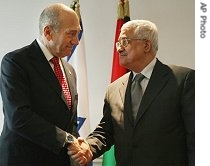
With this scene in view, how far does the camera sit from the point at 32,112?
62.6 inches

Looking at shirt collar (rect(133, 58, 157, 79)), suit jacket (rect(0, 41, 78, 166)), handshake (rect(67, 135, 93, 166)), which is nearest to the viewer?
suit jacket (rect(0, 41, 78, 166))

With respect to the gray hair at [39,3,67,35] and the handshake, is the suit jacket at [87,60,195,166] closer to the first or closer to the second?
the handshake

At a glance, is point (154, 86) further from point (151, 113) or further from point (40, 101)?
point (40, 101)

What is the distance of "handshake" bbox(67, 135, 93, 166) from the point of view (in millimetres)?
1697

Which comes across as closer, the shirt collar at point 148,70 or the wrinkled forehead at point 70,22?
the wrinkled forehead at point 70,22

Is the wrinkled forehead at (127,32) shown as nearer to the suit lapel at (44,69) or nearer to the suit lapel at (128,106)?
the suit lapel at (128,106)

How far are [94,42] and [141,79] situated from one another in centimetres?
149

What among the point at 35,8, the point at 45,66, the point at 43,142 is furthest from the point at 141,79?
the point at 35,8

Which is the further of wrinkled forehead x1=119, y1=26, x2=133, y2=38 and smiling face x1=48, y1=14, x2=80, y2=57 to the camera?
wrinkled forehead x1=119, y1=26, x2=133, y2=38

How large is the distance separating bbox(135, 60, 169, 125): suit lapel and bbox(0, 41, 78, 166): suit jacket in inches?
16.4

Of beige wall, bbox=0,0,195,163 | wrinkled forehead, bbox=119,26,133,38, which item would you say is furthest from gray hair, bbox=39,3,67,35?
beige wall, bbox=0,0,195,163

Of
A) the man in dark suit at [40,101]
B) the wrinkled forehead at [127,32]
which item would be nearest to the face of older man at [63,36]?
the man in dark suit at [40,101]

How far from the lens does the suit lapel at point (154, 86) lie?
1.78 m
